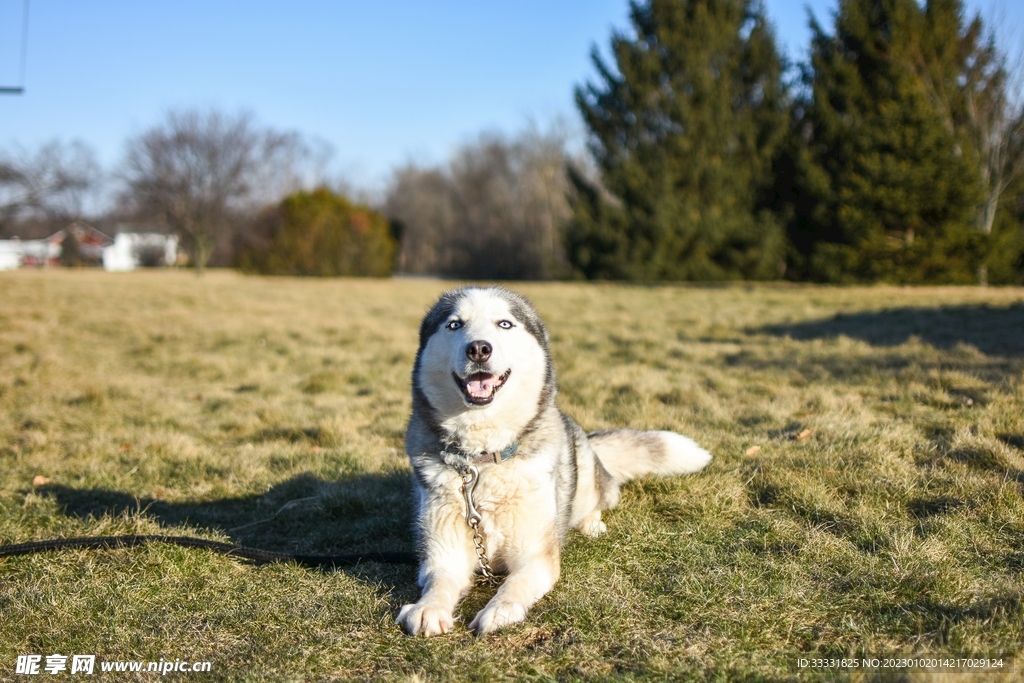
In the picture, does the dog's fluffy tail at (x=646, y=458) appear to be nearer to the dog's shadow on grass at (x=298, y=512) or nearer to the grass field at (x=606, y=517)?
the grass field at (x=606, y=517)

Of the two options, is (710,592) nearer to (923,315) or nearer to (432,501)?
(432,501)

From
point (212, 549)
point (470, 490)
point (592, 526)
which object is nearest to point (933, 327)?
point (592, 526)

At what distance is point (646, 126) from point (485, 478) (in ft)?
96.7

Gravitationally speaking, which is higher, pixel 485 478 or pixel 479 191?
pixel 479 191

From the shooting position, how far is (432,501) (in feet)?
11.0

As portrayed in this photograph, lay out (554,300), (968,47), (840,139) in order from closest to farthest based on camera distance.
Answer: (554,300) → (968,47) → (840,139)

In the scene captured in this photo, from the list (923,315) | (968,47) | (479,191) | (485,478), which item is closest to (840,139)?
(968,47)

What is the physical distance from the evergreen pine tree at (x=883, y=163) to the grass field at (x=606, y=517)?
17.4 meters

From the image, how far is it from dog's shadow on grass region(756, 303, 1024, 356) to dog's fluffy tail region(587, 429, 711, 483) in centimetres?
559

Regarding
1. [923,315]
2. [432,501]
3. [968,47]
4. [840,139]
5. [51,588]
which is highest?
[968,47]

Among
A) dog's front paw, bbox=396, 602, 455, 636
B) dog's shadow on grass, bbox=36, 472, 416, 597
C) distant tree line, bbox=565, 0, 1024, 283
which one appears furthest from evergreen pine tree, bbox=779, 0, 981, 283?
dog's front paw, bbox=396, 602, 455, 636

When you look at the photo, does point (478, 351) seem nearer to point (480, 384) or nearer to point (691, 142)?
point (480, 384)

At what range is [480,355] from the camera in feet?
10.7

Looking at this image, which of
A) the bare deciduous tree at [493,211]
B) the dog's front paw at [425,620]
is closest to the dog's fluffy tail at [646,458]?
the dog's front paw at [425,620]
